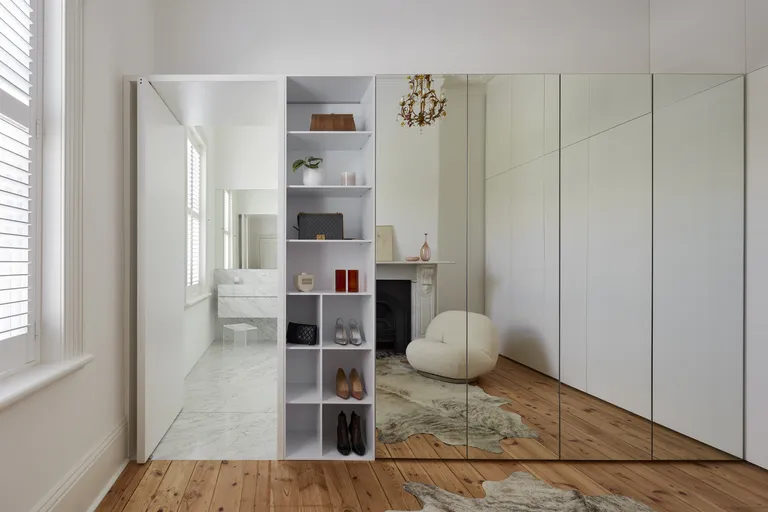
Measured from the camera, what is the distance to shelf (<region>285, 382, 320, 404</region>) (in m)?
2.64

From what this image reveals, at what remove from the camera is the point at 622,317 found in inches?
102

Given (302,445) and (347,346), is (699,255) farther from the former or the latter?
(302,445)

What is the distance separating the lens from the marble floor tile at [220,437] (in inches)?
104

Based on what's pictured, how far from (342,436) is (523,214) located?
159 cm

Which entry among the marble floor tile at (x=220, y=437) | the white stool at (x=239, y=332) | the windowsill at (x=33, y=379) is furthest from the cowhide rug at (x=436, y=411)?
the white stool at (x=239, y=332)

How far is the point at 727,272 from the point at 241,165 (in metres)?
4.93

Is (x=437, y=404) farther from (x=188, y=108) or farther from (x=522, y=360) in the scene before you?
(x=188, y=108)

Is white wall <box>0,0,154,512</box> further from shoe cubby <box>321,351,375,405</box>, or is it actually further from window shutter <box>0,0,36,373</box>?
shoe cubby <box>321,351,375,405</box>

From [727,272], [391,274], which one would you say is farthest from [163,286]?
[727,272]

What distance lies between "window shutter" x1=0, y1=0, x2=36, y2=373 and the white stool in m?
3.74

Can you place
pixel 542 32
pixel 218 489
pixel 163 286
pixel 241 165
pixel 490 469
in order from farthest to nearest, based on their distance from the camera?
pixel 241 165 → pixel 542 32 → pixel 163 286 → pixel 490 469 → pixel 218 489

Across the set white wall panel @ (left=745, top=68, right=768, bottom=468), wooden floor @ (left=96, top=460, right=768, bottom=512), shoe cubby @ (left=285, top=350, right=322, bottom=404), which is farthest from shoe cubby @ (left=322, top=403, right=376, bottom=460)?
white wall panel @ (left=745, top=68, right=768, bottom=468)

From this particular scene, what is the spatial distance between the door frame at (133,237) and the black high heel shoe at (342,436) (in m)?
0.31

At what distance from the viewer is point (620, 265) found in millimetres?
2580
